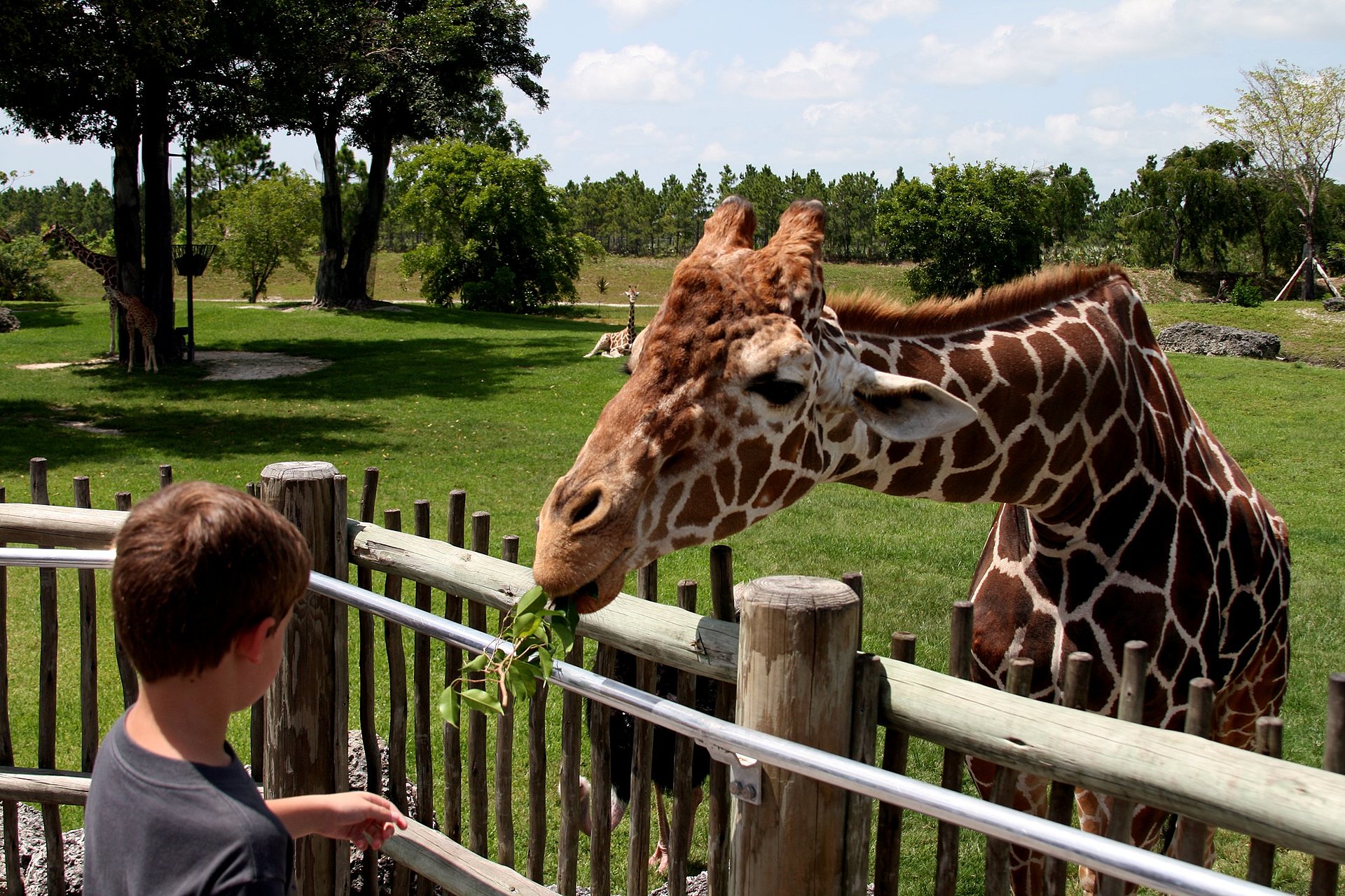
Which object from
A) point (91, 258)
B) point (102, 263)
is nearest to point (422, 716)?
point (102, 263)

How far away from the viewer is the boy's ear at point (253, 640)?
6.66 ft

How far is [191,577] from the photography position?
1.94 metres

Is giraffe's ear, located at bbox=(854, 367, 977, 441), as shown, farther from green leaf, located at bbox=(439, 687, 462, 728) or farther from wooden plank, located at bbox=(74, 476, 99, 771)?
wooden plank, located at bbox=(74, 476, 99, 771)

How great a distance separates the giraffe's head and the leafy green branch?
7cm

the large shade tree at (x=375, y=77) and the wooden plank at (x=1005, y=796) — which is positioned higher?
the large shade tree at (x=375, y=77)

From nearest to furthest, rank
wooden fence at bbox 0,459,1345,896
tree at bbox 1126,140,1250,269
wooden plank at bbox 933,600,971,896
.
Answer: wooden fence at bbox 0,459,1345,896, wooden plank at bbox 933,600,971,896, tree at bbox 1126,140,1250,269

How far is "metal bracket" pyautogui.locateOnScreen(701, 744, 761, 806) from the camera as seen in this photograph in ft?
8.07

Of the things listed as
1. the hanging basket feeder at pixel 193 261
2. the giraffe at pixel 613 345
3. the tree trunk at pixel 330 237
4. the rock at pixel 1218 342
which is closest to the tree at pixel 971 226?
the rock at pixel 1218 342

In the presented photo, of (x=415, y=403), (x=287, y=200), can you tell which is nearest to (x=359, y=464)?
(x=415, y=403)

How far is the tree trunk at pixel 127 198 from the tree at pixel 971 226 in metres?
23.5

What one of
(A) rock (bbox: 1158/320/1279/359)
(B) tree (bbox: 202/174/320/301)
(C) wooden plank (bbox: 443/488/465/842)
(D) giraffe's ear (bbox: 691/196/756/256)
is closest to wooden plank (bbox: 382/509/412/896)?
(C) wooden plank (bbox: 443/488/465/842)

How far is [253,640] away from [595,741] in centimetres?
165

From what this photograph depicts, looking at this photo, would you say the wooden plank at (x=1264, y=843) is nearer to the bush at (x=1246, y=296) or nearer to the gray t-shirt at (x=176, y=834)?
the gray t-shirt at (x=176, y=834)

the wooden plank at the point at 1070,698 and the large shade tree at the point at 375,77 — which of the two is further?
the large shade tree at the point at 375,77
